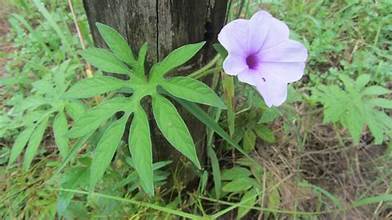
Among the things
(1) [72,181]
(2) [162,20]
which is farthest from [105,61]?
Result: (1) [72,181]

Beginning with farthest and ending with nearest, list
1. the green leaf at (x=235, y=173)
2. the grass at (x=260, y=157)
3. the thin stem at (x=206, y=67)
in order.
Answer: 1. the green leaf at (x=235, y=173)
2. the grass at (x=260, y=157)
3. the thin stem at (x=206, y=67)

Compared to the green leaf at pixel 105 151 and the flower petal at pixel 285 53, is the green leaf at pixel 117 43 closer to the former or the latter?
the green leaf at pixel 105 151

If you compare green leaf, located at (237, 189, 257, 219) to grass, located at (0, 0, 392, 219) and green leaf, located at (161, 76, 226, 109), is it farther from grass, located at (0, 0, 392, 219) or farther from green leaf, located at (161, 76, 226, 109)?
green leaf, located at (161, 76, 226, 109)

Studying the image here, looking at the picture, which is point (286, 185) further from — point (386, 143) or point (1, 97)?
point (1, 97)

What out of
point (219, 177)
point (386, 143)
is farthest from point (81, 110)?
point (386, 143)

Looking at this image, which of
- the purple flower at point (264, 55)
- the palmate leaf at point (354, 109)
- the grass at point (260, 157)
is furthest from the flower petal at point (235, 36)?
the palmate leaf at point (354, 109)

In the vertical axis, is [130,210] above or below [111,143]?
below
